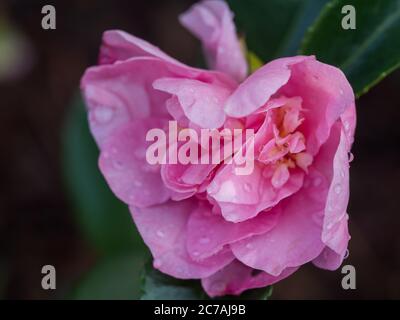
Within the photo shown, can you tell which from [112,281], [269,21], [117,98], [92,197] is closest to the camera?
[117,98]

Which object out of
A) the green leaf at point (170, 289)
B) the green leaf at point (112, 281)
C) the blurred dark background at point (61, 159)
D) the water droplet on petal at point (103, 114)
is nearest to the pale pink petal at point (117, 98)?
the water droplet on petal at point (103, 114)

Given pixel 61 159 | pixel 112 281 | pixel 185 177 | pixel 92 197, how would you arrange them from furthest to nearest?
pixel 61 159
pixel 92 197
pixel 112 281
pixel 185 177

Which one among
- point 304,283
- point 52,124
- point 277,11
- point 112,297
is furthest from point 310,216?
point 52,124

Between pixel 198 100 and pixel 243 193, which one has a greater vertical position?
pixel 198 100

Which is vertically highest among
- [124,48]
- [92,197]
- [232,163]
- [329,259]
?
[124,48]

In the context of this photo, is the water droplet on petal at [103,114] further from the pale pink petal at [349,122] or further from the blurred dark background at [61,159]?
the blurred dark background at [61,159]

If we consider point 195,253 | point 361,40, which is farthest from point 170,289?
point 361,40

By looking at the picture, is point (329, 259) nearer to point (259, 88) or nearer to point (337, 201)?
point (337, 201)

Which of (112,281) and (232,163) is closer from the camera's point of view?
(232,163)

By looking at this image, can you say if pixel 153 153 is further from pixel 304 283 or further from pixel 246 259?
pixel 304 283
